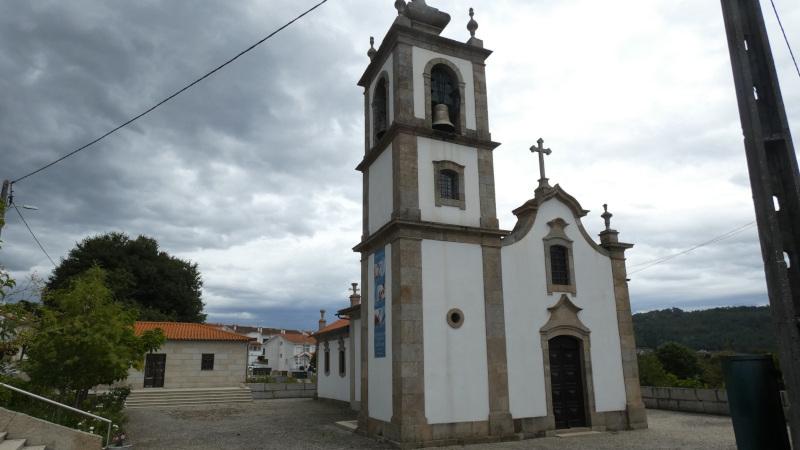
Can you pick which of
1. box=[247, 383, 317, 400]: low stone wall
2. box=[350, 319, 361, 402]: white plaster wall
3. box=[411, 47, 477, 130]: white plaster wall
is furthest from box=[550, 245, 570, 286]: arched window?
box=[247, 383, 317, 400]: low stone wall

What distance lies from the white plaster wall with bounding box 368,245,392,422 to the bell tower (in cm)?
5

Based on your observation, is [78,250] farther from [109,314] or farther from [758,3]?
[758,3]

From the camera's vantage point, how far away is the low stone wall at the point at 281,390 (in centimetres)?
2742

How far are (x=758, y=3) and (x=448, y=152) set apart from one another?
31.2 ft

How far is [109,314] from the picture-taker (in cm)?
1284

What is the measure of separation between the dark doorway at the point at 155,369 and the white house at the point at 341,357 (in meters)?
8.38

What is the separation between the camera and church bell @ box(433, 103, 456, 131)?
47.4 ft

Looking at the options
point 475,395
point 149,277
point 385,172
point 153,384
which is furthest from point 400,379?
point 149,277

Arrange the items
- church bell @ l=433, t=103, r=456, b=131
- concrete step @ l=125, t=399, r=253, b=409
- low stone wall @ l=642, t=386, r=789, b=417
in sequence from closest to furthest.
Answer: church bell @ l=433, t=103, r=456, b=131 < low stone wall @ l=642, t=386, r=789, b=417 < concrete step @ l=125, t=399, r=253, b=409

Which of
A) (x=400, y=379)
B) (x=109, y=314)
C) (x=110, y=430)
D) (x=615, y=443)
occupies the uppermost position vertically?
(x=109, y=314)

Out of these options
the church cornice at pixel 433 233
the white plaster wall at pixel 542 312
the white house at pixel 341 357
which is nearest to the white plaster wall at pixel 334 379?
the white house at pixel 341 357

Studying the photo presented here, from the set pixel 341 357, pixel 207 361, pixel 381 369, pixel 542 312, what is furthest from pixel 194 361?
pixel 542 312

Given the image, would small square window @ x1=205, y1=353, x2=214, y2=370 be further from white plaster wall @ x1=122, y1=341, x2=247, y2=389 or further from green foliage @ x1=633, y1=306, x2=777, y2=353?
green foliage @ x1=633, y1=306, x2=777, y2=353

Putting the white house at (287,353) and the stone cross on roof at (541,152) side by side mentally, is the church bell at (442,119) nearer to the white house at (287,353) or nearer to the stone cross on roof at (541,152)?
the stone cross on roof at (541,152)
